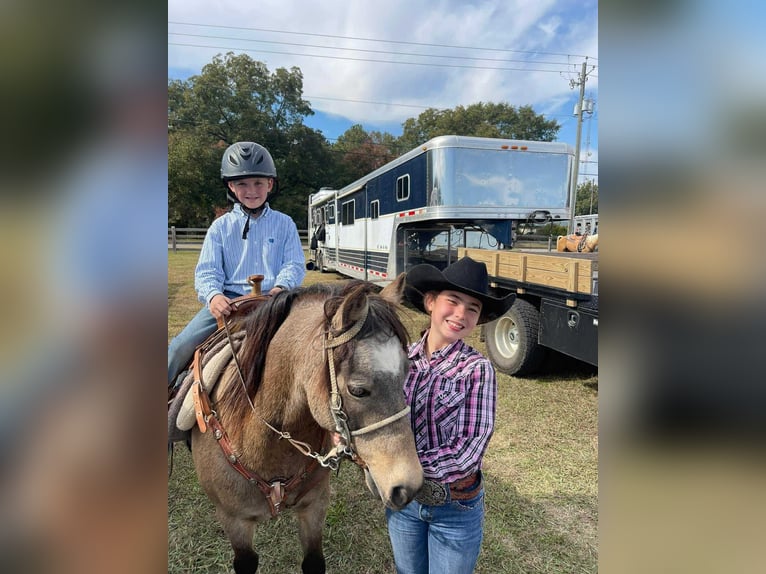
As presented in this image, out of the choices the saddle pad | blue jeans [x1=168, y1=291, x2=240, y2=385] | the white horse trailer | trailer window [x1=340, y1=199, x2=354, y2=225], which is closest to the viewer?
the saddle pad

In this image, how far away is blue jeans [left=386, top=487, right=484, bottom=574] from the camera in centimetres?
150

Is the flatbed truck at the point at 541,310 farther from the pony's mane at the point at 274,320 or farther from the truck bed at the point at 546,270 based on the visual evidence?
the pony's mane at the point at 274,320

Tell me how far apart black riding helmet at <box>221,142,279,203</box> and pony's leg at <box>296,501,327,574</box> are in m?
2.04

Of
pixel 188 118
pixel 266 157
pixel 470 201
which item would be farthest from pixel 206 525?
pixel 188 118

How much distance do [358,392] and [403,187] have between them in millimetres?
8415

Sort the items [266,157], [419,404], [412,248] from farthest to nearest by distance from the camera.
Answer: [412,248] → [266,157] → [419,404]

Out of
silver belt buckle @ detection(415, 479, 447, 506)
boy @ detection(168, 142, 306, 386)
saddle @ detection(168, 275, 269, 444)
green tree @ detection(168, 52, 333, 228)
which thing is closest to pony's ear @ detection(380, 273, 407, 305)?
saddle @ detection(168, 275, 269, 444)

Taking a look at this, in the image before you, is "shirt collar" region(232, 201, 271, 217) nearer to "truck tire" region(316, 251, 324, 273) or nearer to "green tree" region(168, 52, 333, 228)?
"truck tire" region(316, 251, 324, 273)

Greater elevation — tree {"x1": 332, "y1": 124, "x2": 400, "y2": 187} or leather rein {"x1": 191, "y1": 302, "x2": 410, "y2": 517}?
tree {"x1": 332, "y1": 124, "x2": 400, "y2": 187}
